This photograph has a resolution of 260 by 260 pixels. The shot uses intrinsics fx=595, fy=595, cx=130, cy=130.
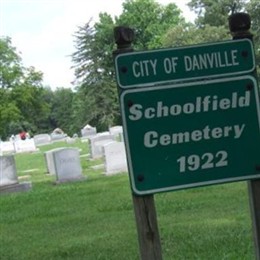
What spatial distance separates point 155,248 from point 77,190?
10.9 metres

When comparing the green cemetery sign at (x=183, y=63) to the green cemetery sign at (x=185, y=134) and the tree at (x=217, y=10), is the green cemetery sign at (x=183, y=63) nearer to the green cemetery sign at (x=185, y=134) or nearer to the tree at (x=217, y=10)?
the green cemetery sign at (x=185, y=134)

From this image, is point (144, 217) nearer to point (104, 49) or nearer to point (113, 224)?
point (113, 224)

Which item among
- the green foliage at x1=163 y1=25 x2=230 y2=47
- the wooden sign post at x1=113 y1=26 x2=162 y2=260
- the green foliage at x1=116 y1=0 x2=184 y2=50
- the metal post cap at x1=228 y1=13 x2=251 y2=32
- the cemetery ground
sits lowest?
the cemetery ground

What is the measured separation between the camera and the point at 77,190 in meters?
13.6

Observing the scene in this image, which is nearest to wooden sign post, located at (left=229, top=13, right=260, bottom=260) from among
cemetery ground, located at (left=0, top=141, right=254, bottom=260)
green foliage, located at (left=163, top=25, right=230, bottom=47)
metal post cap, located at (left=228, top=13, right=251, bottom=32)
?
metal post cap, located at (left=228, top=13, right=251, bottom=32)

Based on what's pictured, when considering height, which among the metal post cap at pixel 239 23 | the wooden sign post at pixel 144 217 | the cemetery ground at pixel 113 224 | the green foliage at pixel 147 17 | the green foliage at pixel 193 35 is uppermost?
the green foliage at pixel 147 17

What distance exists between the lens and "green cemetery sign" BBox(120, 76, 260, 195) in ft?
8.91

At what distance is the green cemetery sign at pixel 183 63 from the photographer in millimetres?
2717

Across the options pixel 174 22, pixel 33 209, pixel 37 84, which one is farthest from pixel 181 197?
pixel 174 22

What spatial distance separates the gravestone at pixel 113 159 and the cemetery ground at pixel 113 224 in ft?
10.1

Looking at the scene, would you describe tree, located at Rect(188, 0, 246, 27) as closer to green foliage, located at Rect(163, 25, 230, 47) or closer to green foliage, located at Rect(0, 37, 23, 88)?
green foliage, located at Rect(163, 25, 230, 47)

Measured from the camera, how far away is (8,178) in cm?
1532

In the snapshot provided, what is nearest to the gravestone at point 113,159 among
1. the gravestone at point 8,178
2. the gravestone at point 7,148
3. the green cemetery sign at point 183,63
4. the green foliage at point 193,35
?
the gravestone at point 8,178

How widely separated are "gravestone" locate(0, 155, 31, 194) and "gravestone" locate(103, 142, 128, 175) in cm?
255
